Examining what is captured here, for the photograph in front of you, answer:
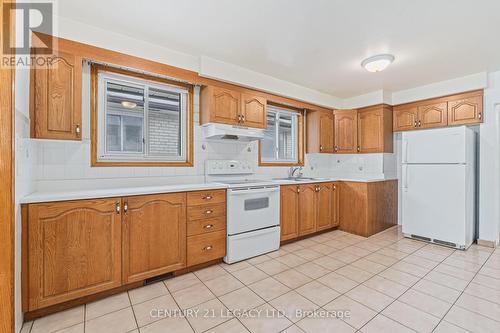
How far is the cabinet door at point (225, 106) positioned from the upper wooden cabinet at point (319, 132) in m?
1.77

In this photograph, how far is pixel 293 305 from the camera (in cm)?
191

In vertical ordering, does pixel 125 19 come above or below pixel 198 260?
above

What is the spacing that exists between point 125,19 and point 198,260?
2.42 meters

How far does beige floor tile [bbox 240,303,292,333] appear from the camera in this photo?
163 centimetres

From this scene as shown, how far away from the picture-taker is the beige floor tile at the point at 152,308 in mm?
1736

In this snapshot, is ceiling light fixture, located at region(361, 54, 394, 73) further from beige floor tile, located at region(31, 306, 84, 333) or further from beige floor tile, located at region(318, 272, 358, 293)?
beige floor tile, located at region(31, 306, 84, 333)

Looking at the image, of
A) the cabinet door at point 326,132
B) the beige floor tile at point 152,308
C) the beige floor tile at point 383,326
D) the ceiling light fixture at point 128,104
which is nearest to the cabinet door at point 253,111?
the ceiling light fixture at point 128,104

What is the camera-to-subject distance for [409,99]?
3.99 m

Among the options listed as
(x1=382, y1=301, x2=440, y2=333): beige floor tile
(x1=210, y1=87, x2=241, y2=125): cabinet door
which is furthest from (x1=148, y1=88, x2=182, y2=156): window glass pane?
(x1=382, y1=301, x2=440, y2=333): beige floor tile

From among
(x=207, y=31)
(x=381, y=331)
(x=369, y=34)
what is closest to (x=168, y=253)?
(x=381, y=331)

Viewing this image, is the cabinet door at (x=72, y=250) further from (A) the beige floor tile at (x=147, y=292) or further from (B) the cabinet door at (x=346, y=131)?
(B) the cabinet door at (x=346, y=131)

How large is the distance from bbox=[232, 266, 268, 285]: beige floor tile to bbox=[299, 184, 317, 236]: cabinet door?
46.2 inches

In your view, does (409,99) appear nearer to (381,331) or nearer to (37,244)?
(381,331)

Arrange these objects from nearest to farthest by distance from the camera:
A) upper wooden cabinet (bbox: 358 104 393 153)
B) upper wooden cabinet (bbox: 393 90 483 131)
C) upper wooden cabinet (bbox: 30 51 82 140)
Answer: upper wooden cabinet (bbox: 30 51 82 140)
upper wooden cabinet (bbox: 393 90 483 131)
upper wooden cabinet (bbox: 358 104 393 153)
